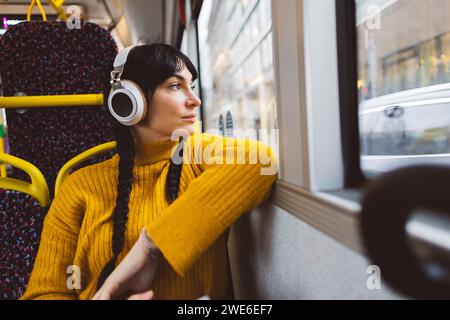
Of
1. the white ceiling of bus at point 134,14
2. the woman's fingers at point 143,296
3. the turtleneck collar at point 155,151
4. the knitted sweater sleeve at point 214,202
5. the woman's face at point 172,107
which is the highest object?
the white ceiling of bus at point 134,14

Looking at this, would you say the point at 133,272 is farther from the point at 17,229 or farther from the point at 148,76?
the point at 17,229

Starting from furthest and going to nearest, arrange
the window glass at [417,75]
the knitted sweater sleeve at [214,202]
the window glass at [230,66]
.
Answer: the window glass at [230,66] < the window glass at [417,75] < the knitted sweater sleeve at [214,202]

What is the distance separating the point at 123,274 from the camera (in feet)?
2.39

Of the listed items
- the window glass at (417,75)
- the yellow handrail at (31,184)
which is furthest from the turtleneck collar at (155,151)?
the window glass at (417,75)

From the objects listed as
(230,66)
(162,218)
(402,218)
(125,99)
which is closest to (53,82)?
(125,99)

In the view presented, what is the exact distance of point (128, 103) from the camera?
84cm

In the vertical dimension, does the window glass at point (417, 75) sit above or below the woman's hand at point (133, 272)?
above

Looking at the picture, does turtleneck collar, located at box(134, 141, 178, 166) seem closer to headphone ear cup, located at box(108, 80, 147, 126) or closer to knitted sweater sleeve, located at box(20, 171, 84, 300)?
headphone ear cup, located at box(108, 80, 147, 126)

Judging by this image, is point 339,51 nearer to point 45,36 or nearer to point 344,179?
point 344,179

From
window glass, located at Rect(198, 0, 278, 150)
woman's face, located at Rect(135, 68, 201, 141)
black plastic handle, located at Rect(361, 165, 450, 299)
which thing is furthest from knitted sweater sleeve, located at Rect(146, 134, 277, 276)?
window glass, located at Rect(198, 0, 278, 150)

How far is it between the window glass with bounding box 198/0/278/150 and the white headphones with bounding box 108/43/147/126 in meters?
1.33

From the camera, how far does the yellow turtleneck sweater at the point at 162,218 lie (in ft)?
2.34

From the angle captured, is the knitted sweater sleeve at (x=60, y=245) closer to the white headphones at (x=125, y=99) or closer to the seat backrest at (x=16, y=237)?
the white headphones at (x=125, y=99)

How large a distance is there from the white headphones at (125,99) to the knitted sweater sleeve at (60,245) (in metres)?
0.20
